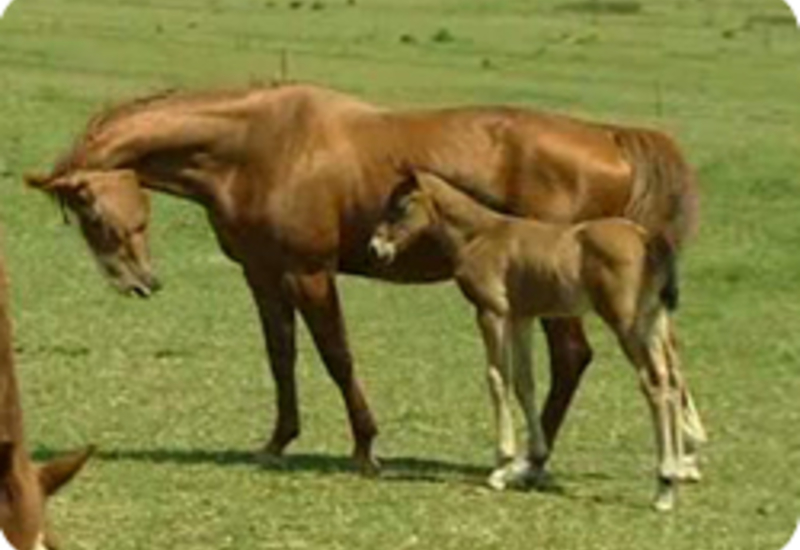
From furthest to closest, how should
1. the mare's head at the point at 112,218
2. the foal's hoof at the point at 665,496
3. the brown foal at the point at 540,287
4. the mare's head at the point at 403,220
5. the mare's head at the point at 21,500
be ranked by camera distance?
the mare's head at the point at 112,218 < the mare's head at the point at 403,220 < the brown foal at the point at 540,287 < the foal's hoof at the point at 665,496 < the mare's head at the point at 21,500

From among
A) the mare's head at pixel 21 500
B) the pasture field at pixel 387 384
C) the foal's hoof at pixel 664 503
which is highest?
the mare's head at pixel 21 500

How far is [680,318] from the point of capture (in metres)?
16.8

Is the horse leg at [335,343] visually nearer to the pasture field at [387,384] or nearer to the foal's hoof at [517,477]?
the pasture field at [387,384]

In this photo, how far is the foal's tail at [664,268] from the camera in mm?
9586

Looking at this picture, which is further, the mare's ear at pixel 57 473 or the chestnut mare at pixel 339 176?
the chestnut mare at pixel 339 176

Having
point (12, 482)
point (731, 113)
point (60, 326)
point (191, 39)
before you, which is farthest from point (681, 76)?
point (12, 482)

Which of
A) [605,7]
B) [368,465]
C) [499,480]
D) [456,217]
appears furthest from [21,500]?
[605,7]

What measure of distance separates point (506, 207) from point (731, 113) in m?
22.0

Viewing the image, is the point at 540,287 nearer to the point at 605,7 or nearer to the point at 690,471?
the point at 690,471

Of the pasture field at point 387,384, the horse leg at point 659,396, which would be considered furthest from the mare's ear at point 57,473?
the horse leg at point 659,396

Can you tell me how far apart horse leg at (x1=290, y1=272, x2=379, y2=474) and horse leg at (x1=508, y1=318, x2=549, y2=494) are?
2.57 feet

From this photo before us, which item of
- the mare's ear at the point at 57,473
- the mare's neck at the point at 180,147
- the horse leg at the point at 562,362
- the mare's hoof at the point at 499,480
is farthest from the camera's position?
the mare's neck at the point at 180,147

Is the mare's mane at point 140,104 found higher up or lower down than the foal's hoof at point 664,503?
higher up

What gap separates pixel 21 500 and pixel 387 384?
7.49m
